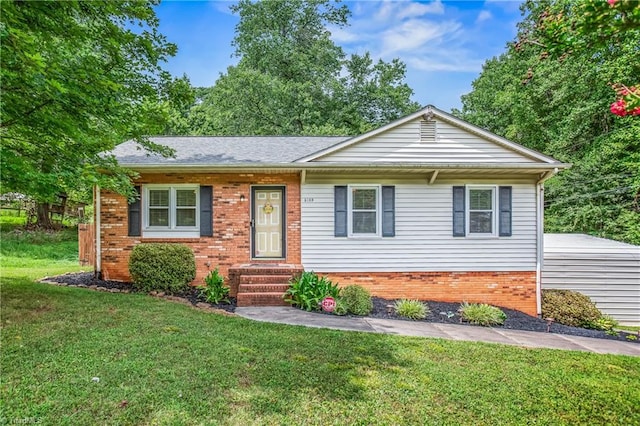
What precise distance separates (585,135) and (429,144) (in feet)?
40.2

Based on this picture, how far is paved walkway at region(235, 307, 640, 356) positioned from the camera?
5676 mm

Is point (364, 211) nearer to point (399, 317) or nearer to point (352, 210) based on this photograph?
point (352, 210)

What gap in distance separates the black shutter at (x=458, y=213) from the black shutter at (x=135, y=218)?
7.70 metres

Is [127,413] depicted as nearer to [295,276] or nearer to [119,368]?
[119,368]

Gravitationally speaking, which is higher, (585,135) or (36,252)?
(585,135)

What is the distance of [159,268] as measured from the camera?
7.73m

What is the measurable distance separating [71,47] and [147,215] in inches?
166

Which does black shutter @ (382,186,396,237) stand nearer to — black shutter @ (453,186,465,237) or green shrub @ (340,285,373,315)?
black shutter @ (453,186,465,237)

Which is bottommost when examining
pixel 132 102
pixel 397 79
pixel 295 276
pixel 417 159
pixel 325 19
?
pixel 295 276

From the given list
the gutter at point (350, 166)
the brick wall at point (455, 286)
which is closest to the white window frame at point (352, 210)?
the gutter at point (350, 166)

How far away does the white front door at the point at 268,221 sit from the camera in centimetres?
870

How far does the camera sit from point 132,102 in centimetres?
664

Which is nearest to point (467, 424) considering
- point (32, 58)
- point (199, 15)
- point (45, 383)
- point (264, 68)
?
point (45, 383)

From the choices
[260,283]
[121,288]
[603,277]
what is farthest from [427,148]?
[121,288]
